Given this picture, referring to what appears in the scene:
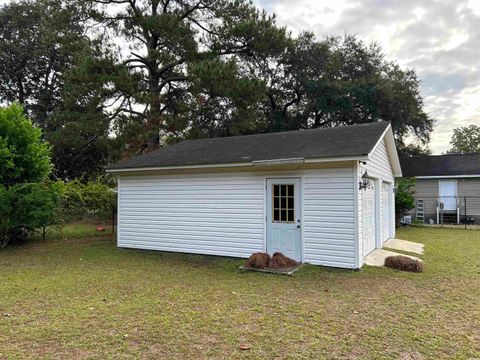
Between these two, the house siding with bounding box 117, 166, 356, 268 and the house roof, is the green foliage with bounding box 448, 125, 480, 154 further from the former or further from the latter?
the house siding with bounding box 117, 166, 356, 268

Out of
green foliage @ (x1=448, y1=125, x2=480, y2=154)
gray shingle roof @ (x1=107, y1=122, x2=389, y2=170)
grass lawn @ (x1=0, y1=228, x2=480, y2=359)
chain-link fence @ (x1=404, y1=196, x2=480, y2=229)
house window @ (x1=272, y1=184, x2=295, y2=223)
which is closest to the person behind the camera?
grass lawn @ (x1=0, y1=228, x2=480, y2=359)

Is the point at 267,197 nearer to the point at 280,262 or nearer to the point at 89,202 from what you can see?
the point at 280,262

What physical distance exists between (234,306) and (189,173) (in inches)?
187

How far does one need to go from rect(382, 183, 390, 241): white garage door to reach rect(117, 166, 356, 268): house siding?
3859 mm

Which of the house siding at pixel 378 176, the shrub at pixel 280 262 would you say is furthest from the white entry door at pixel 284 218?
the house siding at pixel 378 176

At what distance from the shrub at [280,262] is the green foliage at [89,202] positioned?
8.98 meters

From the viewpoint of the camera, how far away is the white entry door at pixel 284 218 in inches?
304

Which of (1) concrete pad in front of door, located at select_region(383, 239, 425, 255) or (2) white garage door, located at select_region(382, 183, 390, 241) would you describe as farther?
(2) white garage door, located at select_region(382, 183, 390, 241)

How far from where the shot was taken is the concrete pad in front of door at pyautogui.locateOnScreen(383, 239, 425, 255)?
9.35m

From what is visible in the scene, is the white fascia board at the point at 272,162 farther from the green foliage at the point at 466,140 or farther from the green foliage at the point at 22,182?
the green foliage at the point at 466,140

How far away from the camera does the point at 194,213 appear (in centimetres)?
895

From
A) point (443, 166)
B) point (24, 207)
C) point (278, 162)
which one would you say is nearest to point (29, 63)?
point (24, 207)

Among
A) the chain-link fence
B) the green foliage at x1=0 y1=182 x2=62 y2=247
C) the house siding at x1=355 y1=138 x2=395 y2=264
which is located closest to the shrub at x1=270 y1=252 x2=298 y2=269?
the house siding at x1=355 y1=138 x2=395 y2=264

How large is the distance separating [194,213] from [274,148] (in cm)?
268
